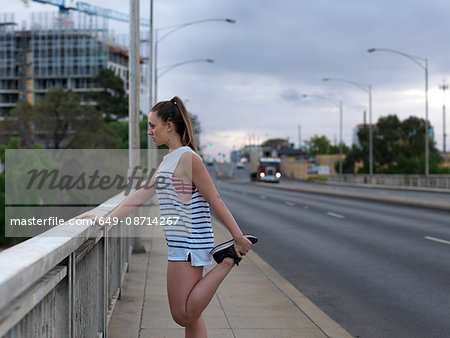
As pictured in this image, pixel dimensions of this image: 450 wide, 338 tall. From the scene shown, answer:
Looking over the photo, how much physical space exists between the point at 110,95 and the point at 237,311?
107130mm

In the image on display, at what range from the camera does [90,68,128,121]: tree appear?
109 meters

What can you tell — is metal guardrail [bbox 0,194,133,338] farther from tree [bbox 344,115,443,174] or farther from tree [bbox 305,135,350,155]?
tree [bbox 305,135,350,155]

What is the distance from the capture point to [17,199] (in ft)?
238

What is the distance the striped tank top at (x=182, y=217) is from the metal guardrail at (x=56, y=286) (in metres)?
0.57

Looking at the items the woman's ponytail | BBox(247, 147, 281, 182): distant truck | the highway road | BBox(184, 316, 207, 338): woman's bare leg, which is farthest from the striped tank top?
BBox(247, 147, 281, 182): distant truck

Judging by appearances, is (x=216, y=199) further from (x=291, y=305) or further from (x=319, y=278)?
(x=319, y=278)

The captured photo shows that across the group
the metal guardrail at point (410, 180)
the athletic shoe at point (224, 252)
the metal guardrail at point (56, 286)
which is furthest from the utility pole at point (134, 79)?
the metal guardrail at point (410, 180)

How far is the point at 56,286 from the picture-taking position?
3451 millimetres

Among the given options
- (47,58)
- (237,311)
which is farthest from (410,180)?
(47,58)

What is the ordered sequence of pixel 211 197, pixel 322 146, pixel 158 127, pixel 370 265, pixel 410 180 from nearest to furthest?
pixel 211 197 → pixel 158 127 → pixel 370 265 → pixel 410 180 → pixel 322 146

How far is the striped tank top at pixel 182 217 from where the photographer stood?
3727 millimetres

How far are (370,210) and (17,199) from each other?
2206 inches

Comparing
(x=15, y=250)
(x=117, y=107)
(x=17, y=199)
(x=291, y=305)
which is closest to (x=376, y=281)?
(x=291, y=305)

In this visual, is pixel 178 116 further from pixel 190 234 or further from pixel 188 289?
pixel 188 289
